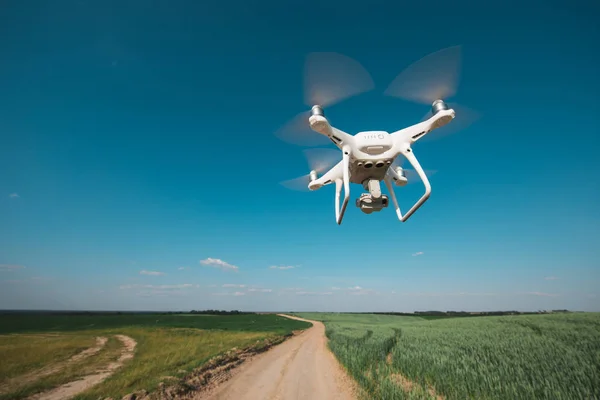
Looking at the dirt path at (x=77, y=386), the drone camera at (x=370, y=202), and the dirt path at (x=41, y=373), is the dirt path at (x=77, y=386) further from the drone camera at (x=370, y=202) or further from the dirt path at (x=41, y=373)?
the drone camera at (x=370, y=202)

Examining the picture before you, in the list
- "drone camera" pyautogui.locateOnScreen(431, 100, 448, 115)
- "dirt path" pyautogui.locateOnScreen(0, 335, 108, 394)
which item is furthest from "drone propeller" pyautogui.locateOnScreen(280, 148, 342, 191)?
"dirt path" pyautogui.locateOnScreen(0, 335, 108, 394)

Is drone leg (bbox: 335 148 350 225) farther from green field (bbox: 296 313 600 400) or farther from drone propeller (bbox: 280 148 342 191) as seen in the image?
green field (bbox: 296 313 600 400)

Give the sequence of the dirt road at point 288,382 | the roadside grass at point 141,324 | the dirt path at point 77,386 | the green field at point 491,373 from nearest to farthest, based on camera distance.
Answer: the green field at point 491,373 < the dirt road at point 288,382 < the dirt path at point 77,386 < the roadside grass at point 141,324

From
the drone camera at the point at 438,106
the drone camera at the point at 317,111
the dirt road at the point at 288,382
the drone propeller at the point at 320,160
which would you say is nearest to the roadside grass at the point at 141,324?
the dirt road at the point at 288,382

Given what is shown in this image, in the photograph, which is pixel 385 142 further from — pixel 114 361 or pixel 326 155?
pixel 114 361

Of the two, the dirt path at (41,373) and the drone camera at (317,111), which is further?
the dirt path at (41,373)

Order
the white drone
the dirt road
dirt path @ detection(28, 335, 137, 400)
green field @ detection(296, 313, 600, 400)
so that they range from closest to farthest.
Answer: the white drone
green field @ detection(296, 313, 600, 400)
the dirt road
dirt path @ detection(28, 335, 137, 400)
